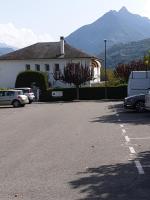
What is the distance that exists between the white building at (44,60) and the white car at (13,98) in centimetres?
3349

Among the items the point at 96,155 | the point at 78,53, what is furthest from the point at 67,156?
the point at 78,53

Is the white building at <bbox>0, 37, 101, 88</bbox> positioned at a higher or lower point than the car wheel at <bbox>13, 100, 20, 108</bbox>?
higher

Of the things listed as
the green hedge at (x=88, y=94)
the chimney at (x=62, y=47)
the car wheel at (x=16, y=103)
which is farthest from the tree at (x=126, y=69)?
the car wheel at (x=16, y=103)

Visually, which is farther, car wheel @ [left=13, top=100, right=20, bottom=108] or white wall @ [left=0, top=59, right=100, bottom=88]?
white wall @ [left=0, top=59, right=100, bottom=88]

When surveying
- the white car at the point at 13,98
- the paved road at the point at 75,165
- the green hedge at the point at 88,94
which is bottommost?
the green hedge at the point at 88,94

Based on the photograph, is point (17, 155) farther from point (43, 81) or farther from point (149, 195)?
point (43, 81)

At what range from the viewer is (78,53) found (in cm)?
8100

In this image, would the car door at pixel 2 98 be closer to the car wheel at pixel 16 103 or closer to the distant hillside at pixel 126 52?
the car wheel at pixel 16 103

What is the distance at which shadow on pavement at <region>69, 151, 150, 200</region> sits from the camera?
804 centimetres

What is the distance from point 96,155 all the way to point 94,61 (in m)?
71.7

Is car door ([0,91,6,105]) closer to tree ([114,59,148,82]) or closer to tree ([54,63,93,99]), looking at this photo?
tree ([54,63,93,99])

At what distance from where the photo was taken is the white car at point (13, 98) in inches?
1789

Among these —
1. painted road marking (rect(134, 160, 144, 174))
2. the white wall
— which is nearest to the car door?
the white wall

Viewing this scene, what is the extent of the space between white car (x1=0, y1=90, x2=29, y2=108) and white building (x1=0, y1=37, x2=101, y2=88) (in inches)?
1319
